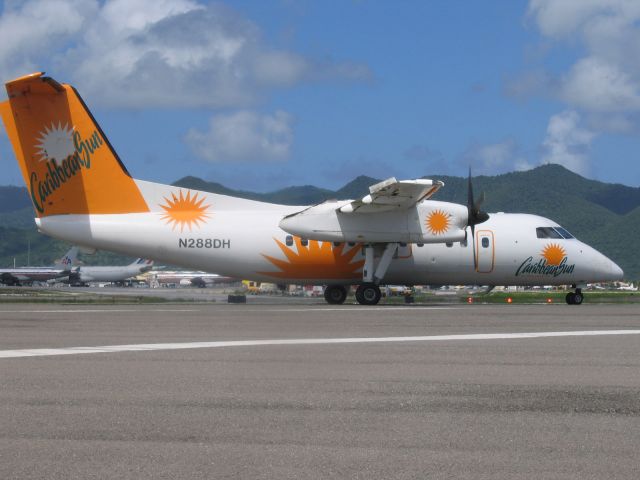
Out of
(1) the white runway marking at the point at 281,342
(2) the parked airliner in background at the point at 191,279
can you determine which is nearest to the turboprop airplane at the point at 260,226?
(1) the white runway marking at the point at 281,342

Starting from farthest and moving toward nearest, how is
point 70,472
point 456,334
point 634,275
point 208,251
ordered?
point 634,275
point 208,251
point 456,334
point 70,472

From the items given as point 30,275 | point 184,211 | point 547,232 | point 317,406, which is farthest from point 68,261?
point 317,406

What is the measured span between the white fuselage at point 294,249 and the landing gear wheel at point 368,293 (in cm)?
94

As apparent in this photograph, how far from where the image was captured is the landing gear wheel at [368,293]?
3216 cm

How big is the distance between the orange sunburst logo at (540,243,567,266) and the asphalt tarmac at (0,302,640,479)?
17.8 m

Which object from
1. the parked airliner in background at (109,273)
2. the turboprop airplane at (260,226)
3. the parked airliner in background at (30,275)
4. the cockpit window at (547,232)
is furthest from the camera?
the parked airliner in background at (109,273)

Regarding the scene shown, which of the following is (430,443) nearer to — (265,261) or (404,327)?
(404,327)

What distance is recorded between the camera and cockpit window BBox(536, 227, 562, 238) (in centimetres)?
3459

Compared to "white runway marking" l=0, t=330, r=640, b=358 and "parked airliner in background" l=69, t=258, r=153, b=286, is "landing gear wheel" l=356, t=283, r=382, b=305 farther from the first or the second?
"parked airliner in background" l=69, t=258, r=153, b=286

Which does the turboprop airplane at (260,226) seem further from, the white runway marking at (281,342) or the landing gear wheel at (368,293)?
the white runway marking at (281,342)

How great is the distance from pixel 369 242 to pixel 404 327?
40.8ft

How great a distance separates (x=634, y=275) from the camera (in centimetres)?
18550

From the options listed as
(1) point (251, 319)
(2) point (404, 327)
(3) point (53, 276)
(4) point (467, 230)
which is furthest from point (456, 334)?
(3) point (53, 276)

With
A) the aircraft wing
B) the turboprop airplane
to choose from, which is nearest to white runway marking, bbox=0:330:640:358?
the aircraft wing
